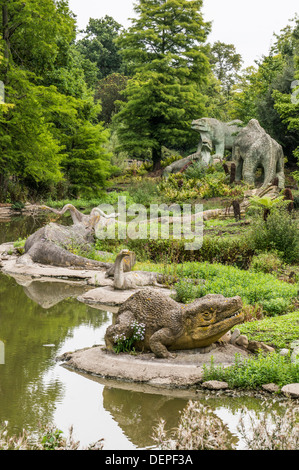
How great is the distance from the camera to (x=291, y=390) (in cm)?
548

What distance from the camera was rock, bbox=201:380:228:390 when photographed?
571 cm

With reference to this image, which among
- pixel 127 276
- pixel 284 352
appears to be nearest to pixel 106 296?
pixel 127 276

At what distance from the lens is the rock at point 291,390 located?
543 cm

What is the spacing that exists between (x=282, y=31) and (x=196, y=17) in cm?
751

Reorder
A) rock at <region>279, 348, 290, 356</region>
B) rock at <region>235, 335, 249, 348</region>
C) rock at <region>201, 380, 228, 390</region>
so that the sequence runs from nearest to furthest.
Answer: rock at <region>201, 380, 228, 390</region> < rock at <region>279, 348, 290, 356</region> < rock at <region>235, 335, 249, 348</region>

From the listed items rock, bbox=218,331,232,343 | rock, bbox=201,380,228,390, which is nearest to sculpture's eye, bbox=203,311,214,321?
rock, bbox=218,331,232,343

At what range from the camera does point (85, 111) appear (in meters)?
31.9

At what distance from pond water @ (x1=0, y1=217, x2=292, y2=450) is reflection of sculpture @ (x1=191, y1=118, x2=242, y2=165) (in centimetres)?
2014

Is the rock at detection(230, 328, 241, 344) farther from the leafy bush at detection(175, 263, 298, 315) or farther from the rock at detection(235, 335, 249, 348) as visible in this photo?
the leafy bush at detection(175, 263, 298, 315)

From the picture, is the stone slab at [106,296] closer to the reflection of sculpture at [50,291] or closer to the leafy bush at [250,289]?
the reflection of sculpture at [50,291]

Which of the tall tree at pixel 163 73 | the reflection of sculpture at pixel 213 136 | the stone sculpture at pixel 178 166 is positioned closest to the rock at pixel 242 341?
the reflection of sculpture at pixel 213 136

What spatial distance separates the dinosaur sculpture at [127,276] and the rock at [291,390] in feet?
16.3

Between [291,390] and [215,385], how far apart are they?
781 mm
